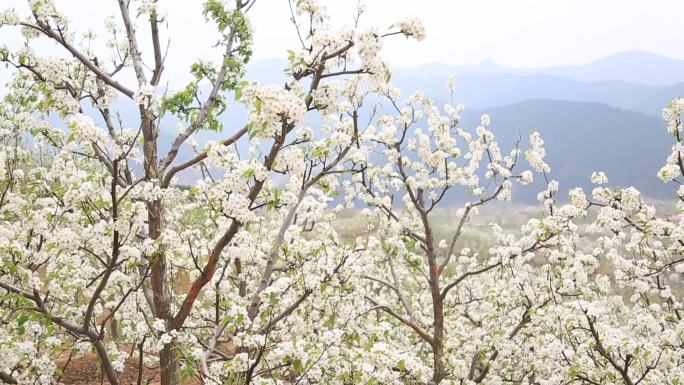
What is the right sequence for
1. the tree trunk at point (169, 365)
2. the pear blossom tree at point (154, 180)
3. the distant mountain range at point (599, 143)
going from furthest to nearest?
the distant mountain range at point (599, 143)
the tree trunk at point (169, 365)
the pear blossom tree at point (154, 180)

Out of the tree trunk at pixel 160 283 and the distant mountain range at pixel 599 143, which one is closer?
the tree trunk at pixel 160 283

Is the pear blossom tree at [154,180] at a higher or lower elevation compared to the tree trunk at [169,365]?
higher

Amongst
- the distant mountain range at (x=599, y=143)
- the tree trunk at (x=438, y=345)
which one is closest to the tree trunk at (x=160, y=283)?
the tree trunk at (x=438, y=345)

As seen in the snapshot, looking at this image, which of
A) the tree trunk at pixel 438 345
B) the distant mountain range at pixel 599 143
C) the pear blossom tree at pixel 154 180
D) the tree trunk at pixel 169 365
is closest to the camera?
the pear blossom tree at pixel 154 180

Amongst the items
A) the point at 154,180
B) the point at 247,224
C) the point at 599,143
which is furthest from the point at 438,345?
the point at 599,143

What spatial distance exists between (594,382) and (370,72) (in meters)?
5.43

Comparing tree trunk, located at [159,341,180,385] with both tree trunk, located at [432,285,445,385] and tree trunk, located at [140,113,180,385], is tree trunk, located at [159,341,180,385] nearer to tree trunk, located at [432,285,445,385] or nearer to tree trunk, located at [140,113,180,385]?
tree trunk, located at [140,113,180,385]

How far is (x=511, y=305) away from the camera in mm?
10625

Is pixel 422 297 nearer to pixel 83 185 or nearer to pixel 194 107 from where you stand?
pixel 194 107

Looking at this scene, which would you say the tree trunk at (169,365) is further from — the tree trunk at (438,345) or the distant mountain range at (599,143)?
the distant mountain range at (599,143)

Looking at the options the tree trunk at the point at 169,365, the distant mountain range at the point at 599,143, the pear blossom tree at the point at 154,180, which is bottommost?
the tree trunk at the point at 169,365

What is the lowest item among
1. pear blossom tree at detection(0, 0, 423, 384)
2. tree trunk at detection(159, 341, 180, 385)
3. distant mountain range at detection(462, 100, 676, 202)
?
tree trunk at detection(159, 341, 180, 385)

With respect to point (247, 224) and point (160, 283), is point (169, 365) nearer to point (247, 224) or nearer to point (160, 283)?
point (160, 283)

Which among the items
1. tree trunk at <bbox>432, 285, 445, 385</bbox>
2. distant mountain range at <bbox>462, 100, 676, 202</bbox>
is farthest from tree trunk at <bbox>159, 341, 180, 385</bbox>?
distant mountain range at <bbox>462, 100, 676, 202</bbox>
